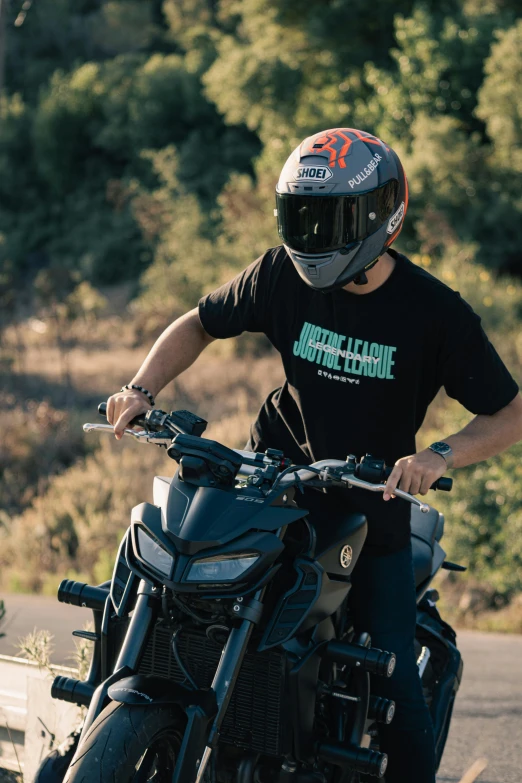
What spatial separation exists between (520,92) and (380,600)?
1832cm

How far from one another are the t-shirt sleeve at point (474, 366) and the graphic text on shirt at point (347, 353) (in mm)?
187

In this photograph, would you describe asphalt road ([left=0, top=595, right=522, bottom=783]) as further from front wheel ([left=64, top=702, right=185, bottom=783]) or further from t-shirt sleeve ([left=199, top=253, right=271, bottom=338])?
front wheel ([left=64, top=702, right=185, bottom=783])

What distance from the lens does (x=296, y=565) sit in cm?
293

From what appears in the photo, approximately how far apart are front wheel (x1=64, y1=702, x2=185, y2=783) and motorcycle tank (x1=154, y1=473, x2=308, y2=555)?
0.42 metres

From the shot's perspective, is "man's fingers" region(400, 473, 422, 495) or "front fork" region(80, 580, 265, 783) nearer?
"front fork" region(80, 580, 265, 783)

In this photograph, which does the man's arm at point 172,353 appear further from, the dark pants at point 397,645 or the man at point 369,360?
the dark pants at point 397,645

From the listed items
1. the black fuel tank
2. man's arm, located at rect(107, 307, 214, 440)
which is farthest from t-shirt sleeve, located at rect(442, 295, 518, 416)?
man's arm, located at rect(107, 307, 214, 440)

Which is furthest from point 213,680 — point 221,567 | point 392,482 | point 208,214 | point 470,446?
point 208,214

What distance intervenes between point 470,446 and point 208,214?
89.3ft

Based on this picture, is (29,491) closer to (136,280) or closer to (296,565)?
(296,565)

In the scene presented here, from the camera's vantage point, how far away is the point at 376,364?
10.7 feet

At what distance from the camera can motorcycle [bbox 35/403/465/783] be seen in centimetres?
265

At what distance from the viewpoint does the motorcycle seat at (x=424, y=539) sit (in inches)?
152

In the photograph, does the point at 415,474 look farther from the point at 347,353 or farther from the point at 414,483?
the point at 347,353
